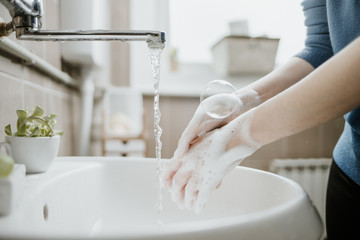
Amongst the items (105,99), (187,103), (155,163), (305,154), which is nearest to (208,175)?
(155,163)

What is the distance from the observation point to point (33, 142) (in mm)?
479

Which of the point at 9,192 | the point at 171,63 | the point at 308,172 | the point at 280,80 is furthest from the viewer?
the point at 171,63

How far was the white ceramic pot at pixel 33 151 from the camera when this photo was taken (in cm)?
47

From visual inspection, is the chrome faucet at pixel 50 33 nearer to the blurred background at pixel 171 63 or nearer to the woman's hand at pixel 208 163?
the woman's hand at pixel 208 163

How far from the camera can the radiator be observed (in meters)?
1.81

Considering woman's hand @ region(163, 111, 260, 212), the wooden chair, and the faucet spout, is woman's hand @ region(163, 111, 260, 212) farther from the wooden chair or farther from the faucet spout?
the wooden chair

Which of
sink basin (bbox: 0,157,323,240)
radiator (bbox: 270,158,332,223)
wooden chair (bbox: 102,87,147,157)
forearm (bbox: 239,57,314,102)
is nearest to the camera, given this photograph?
sink basin (bbox: 0,157,323,240)

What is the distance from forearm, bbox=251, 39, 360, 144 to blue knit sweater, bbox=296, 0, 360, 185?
0.26m

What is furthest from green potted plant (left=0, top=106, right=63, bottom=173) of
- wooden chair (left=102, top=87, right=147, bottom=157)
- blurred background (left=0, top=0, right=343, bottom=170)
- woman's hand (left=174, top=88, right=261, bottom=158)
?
wooden chair (left=102, top=87, right=147, bottom=157)

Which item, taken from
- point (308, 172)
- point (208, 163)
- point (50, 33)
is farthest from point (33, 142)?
point (308, 172)

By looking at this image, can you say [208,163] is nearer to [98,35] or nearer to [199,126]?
[199,126]

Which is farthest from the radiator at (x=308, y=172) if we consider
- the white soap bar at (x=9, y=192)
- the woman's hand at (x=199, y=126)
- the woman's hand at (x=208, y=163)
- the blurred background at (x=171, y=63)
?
the white soap bar at (x=9, y=192)

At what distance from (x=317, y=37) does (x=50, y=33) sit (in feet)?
2.03

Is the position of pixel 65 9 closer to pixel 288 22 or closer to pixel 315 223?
pixel 315 223
